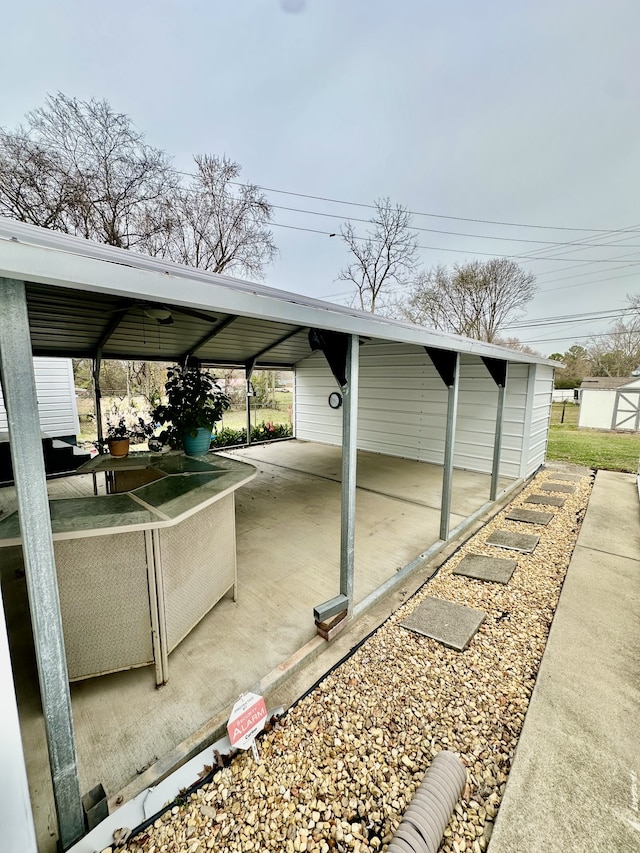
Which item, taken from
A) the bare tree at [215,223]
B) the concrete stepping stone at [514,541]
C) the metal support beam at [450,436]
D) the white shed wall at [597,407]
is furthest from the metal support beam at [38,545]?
the white shed wall at [597,407]

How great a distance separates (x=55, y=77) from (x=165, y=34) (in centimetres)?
463

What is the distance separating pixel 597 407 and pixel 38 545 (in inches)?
607

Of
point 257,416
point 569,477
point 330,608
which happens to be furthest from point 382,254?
point 330,608

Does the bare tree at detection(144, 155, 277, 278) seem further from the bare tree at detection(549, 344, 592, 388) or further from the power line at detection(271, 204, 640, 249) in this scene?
the bare tree at detection(549, 344, 592, 388)

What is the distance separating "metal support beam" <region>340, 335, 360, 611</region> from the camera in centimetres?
215

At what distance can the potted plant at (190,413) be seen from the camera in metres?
3.04

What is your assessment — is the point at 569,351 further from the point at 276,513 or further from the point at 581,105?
the point at 276,513

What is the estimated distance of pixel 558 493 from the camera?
522 centimetres

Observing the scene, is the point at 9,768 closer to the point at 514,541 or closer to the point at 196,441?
the point at 196,441

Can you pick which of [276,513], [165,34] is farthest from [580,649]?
[165,34]

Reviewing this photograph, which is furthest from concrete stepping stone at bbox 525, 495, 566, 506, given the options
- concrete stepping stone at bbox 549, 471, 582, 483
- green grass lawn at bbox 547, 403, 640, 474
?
green grass lawn at bbox 547, 403, 640, 474

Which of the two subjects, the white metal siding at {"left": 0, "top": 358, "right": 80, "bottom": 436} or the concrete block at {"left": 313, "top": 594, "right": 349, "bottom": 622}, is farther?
the white metal siding at {"left": 0, "top": 358, "right": 80, "bottom": 436}

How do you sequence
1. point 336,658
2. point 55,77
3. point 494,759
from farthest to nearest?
1. point 55,77
2. point 336,658
3. point 494,759

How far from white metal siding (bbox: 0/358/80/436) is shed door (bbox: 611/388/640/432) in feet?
50.2
